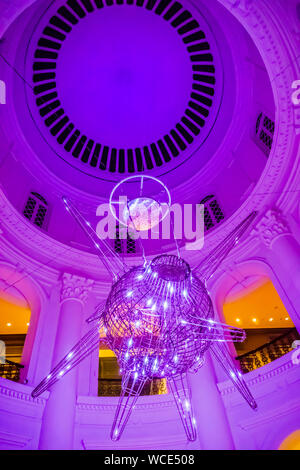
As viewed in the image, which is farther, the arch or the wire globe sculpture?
the arch

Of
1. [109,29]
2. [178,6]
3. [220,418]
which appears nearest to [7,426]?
[220,418]

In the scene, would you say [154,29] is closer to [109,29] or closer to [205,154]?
[109,29]

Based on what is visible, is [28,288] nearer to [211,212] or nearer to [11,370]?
[11,370]

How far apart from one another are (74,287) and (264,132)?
22.2ft

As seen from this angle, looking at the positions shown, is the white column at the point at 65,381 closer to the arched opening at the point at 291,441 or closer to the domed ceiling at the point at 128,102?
the domed ceiling at the point at 128,102

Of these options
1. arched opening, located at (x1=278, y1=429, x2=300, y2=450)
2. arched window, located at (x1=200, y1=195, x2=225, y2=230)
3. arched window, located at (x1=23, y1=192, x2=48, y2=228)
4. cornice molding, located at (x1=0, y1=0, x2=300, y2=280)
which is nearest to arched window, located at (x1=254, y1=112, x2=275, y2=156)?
cornice molding, located at (x1=0, y1=0, x2=300, y2=280)

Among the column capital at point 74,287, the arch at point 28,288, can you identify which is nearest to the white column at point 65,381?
the column capital at point 74,287

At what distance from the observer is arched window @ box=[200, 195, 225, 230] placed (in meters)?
10.3

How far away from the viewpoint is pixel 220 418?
647 centimetres

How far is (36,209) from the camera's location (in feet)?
32.9

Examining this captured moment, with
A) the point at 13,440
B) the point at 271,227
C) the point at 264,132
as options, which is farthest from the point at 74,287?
the point at 264,132

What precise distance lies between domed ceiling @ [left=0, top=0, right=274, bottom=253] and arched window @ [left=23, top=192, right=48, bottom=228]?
22 centimetres

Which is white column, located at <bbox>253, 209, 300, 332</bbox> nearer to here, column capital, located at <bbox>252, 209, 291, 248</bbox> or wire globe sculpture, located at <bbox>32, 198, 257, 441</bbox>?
column capital, located at <bbox>252, 209, 291, 248</bbox>

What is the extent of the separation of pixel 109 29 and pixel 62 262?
21.7 feet
